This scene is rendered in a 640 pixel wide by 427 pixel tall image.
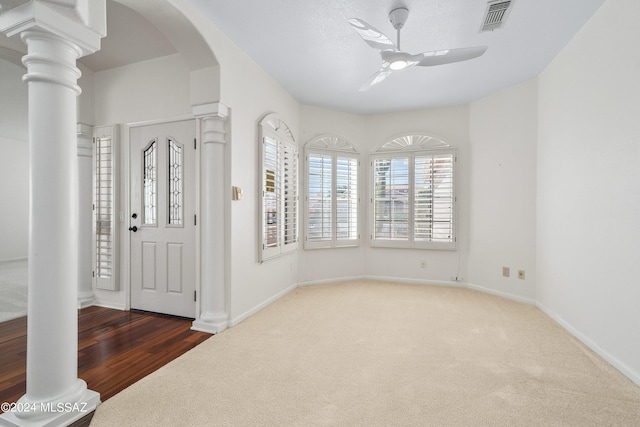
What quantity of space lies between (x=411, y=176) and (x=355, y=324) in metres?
2.59

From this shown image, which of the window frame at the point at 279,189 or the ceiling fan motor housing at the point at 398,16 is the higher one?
the ceiling fan motor housing at the point at 398,16

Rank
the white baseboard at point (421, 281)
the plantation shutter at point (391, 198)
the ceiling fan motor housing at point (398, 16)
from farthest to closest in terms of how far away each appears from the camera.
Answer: the plantation shutter at point (391, 198)
the white baseboard at point (421, 281)
the ceiling fan motor housing at point (398, 16)

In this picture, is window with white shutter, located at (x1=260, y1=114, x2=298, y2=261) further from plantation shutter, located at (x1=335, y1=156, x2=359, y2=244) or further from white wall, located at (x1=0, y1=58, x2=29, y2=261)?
white wall, located at (x1=0, y1=58, x2=29, y2=261)

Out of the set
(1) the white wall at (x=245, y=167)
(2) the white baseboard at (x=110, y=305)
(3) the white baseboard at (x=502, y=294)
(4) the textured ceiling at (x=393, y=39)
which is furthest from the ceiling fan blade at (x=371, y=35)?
(2) the white baseboard at (x=110, y=305)

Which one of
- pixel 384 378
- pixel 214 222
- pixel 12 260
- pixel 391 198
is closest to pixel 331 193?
pixel 391 198

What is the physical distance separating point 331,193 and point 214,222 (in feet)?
7.28

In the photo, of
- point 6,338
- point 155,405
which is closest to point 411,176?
point 155,405

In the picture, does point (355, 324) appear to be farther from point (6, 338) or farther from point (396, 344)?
point (6, 338)

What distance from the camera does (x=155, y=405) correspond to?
1758 mm

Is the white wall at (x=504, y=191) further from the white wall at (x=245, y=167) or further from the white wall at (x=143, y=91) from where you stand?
the white wall at (x=143, y=91)

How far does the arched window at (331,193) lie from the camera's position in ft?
15.0

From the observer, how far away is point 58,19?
151cm

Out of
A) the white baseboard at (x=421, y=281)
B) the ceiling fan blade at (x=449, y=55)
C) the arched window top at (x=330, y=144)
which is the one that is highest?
the ceiling fan blade at (x=449, y=55)

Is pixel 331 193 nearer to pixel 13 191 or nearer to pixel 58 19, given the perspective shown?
pixel 58 19
